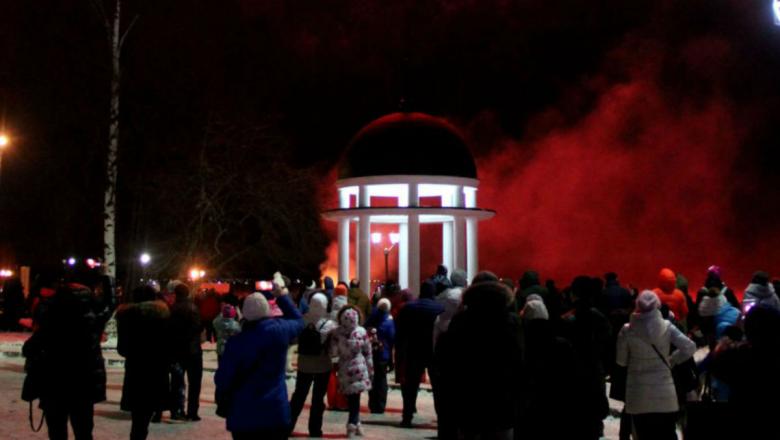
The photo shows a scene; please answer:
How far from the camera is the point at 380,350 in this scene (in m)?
13.8

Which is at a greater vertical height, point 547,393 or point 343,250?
point 343,250

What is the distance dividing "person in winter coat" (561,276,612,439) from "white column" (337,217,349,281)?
20.9 m

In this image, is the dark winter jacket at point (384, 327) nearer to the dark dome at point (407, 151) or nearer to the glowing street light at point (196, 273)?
the dark dome at point (407, 151)

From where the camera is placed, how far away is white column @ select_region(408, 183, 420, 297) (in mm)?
28719

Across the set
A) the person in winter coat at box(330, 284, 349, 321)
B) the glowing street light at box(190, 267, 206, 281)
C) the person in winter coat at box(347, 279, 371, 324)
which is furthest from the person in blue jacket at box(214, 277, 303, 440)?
the glowing street light at box(190, 267, 206, 281)

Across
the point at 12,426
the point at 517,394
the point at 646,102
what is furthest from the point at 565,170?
the point at 517,394

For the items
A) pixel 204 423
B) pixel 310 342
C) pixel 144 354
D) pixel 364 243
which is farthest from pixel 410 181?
pixel 144 354

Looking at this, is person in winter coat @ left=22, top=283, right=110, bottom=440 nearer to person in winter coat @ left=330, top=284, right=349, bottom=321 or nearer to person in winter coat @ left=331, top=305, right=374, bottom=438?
person in winter coat @ left=331, top=305, right=374, bottom=438

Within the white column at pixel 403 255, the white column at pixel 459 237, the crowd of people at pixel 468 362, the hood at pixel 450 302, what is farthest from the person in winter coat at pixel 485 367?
the white column at pixel 403 255

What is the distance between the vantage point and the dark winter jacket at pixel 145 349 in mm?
9633

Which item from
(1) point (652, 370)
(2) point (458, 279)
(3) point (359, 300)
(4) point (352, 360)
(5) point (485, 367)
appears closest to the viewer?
(5) point (485, 367)

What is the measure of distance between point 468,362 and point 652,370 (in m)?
2.58

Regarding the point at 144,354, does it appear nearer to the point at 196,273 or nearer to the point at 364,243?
the point at 364,243

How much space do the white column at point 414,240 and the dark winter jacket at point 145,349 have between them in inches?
743
